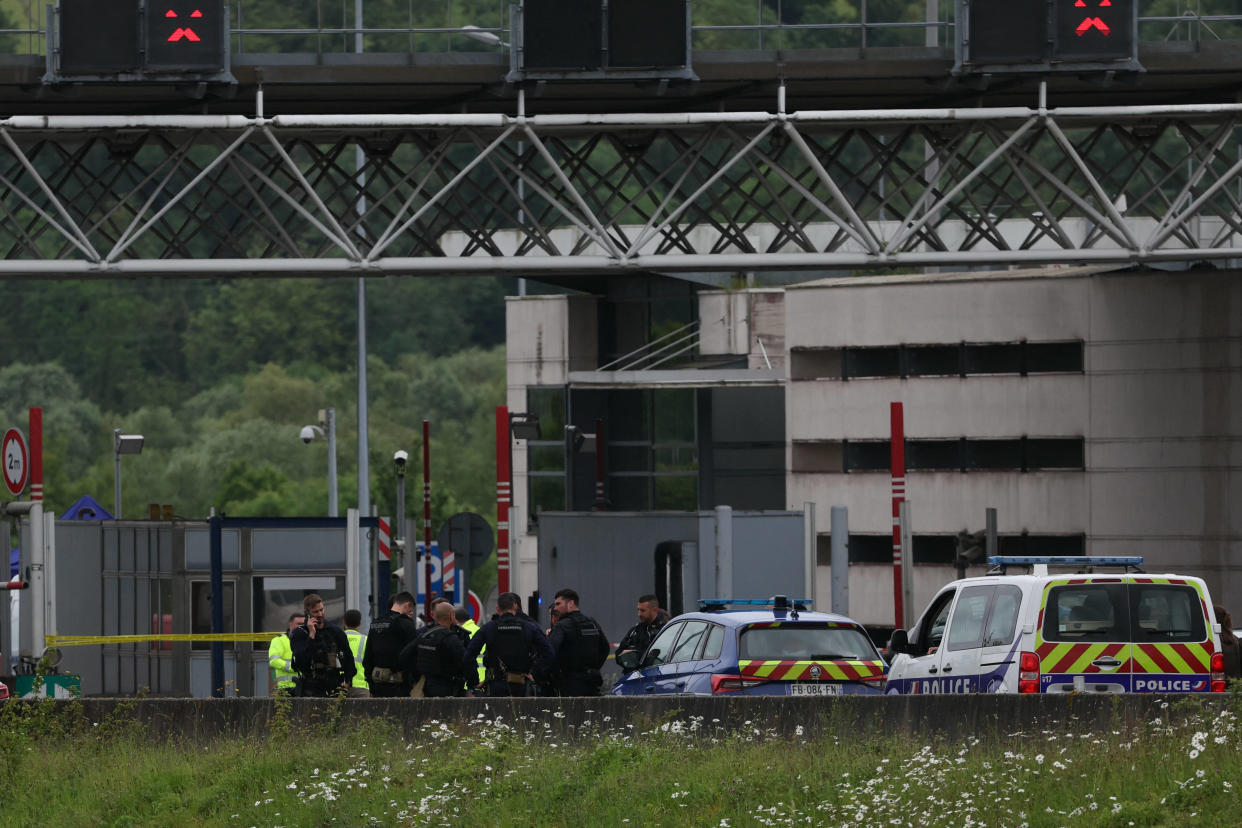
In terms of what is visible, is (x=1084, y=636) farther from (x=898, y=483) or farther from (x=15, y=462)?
(x=15, y=462)

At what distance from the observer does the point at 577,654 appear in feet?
63.1

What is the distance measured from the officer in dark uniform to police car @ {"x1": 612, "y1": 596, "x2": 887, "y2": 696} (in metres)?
1.16

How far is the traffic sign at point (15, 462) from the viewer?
22078 millimetres

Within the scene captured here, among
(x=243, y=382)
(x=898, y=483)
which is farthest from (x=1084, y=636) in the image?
(x=243, y=382)

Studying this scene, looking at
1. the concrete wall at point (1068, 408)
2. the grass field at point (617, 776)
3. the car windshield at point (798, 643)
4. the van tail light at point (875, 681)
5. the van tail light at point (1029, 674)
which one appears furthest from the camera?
the concrete wall at point (1068, 408)

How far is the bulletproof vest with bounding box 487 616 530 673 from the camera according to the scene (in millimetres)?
18938

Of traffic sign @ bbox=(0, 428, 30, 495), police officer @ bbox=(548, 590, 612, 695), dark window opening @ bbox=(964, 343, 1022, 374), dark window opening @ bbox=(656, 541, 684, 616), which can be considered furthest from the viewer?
dark window opening @ bbox=(964, 343, 1022, 374)

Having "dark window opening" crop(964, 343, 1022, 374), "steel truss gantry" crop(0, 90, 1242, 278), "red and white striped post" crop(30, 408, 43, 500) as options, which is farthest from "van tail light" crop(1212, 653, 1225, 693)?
"dark window opening" crop(964, 343, 1022, 374)

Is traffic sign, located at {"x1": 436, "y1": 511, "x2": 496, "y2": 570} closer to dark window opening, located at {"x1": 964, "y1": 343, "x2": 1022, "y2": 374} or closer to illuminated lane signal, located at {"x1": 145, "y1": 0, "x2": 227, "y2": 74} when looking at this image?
illuminated lane signal, located at {"x1": 145, "y1": 0, "x2": 227, "y2": 74}

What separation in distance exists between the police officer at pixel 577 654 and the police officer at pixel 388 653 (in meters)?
1.30

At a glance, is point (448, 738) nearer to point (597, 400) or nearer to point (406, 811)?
point (406, 811)

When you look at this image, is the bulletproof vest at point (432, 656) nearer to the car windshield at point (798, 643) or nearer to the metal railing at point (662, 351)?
the car windshield at point (798, 643)

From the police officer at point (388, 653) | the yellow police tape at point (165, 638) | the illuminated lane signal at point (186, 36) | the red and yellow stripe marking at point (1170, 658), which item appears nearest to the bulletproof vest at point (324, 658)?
the police officer at point (388, 653)

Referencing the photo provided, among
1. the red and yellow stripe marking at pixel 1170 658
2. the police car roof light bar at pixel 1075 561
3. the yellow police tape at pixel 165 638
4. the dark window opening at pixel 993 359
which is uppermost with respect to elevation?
the dark window opening at pixel 993 359
